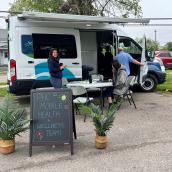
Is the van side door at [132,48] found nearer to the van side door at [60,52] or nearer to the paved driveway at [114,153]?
the van side door at [60,52]

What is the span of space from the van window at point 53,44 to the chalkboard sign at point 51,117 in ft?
14.4

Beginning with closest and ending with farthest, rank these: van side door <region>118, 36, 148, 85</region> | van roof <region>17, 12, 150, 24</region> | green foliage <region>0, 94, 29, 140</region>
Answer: green foliage <region>0, 94, 29, 140</region>, van roof <region>17, 12, 150, 24</region>, van side door <region>118, 36, 148, 85</region>

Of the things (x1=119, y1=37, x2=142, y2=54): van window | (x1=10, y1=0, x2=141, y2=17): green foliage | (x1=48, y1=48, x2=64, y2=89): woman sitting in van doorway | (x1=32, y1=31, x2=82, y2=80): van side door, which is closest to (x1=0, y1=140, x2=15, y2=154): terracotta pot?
(x1=48, y1=48, x2=64, y2=89): woman sitting in van doorway

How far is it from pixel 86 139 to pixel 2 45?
141ft

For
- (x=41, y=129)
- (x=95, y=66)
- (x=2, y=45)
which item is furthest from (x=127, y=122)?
(x=2, y=45)

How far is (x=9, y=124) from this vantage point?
575cm

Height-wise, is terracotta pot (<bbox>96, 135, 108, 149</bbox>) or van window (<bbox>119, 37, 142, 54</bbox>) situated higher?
van window (<bbox>119, 37, 142, 54</bbox>)

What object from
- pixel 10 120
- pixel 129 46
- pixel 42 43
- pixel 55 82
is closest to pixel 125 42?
pixel 129 46

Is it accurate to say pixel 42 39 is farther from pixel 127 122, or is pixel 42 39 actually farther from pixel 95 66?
pixel 127 122

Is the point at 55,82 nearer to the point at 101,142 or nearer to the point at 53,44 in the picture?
the point at 53,44

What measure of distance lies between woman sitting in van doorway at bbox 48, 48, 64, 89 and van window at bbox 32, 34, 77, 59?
1.39 metres

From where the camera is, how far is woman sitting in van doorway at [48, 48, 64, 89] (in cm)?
864

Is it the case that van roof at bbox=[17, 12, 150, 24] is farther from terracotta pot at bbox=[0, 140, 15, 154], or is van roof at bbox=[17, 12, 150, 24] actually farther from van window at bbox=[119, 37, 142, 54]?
terracotta pot at bbox=[0, 140, 15, 154]

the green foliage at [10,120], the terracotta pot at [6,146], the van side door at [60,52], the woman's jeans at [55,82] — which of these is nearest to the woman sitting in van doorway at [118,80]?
the woman's jeans at [55,82]
